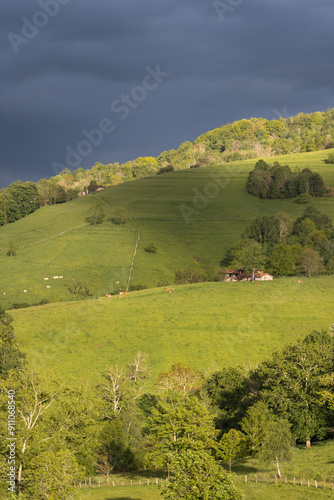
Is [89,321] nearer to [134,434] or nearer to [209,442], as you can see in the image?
[134,434]

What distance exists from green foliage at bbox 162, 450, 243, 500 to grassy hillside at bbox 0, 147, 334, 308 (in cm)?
8422

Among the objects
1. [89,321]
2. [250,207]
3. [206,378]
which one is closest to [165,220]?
[250,207]

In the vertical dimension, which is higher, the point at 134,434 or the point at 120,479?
the point at 134,434

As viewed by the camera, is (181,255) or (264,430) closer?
(264,430)

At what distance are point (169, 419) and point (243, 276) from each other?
83373 millimetres

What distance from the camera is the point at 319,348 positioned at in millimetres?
62719

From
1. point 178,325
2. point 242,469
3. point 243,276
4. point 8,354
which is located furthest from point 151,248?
point 242,469

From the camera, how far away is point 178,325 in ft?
293

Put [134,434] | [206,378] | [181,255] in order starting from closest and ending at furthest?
[134,434] < [206,378] < [181,255]

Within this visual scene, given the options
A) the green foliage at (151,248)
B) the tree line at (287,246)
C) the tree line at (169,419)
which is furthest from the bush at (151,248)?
the tree line at (169,419)

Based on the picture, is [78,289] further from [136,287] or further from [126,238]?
[126,238]

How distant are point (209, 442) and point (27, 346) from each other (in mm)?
41691

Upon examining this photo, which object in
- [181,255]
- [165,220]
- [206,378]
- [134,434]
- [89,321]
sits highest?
[165,220]

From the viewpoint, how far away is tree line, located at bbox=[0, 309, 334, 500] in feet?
115
